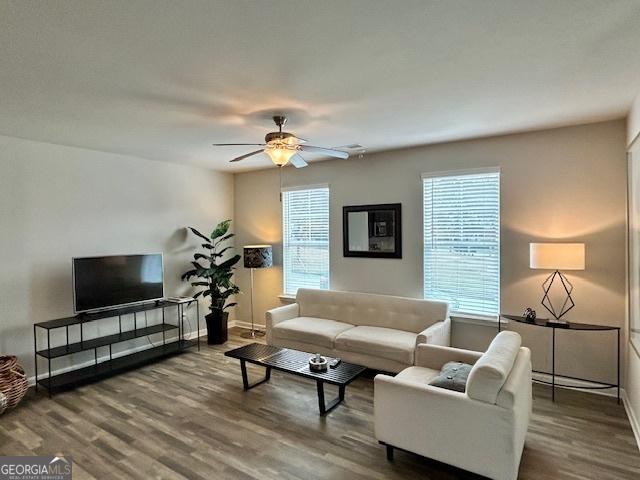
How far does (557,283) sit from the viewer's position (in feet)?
12.4

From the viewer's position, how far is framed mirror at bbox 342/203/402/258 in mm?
4766

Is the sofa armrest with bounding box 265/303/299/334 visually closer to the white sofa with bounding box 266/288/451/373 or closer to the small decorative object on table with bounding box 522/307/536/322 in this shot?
the white sofa with bounding box 266/288/451/373

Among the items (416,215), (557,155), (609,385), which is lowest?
(609,385)

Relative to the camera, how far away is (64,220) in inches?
167

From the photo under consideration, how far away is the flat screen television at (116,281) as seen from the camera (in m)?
4.09

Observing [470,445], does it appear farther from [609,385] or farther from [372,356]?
[609,385]

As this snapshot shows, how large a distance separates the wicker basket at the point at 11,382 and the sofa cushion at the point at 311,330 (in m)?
2.54

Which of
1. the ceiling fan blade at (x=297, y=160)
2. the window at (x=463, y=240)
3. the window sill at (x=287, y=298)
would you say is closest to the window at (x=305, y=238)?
the window sill at (x=287, y=298)

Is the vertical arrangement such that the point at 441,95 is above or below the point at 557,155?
above

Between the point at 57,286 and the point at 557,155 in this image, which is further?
the point at 57,286

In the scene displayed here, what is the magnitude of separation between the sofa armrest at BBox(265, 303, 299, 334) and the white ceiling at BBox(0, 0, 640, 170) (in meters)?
2.35

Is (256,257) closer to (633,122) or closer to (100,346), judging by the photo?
(100,346)

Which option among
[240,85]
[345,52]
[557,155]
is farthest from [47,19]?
[557,155]

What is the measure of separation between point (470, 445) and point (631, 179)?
272 cm
